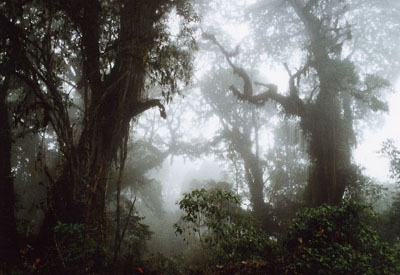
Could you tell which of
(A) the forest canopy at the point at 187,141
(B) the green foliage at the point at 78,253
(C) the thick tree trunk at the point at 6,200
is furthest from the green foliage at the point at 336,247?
(C) the thick tree trunk at the point at 6,200

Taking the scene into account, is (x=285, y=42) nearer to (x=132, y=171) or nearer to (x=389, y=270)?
(x=132, y=171)

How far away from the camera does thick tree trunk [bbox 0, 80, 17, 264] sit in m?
6.50

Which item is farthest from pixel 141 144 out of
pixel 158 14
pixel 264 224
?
pixel 158 14

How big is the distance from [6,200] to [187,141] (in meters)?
16.6

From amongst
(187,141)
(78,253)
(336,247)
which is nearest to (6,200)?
(78,253)

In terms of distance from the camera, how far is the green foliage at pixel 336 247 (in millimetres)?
4289

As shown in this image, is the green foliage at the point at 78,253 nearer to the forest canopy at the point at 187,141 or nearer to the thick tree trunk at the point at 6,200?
the forest canopy at the point at 187,141

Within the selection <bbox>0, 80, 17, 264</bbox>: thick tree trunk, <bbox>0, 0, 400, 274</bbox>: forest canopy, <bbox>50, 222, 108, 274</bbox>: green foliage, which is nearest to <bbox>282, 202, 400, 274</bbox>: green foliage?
<bbox>0, 0, 400, 274</bbox>: forest canopy

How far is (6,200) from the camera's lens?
7258mm

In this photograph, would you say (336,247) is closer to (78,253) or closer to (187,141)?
(78,253)

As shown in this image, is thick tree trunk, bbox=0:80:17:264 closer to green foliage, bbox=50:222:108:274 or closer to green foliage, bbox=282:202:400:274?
green foliage, bbox=50:222:108:274

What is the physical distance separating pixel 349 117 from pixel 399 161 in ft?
10.2

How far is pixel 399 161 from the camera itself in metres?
11.6

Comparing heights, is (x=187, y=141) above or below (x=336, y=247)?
above
